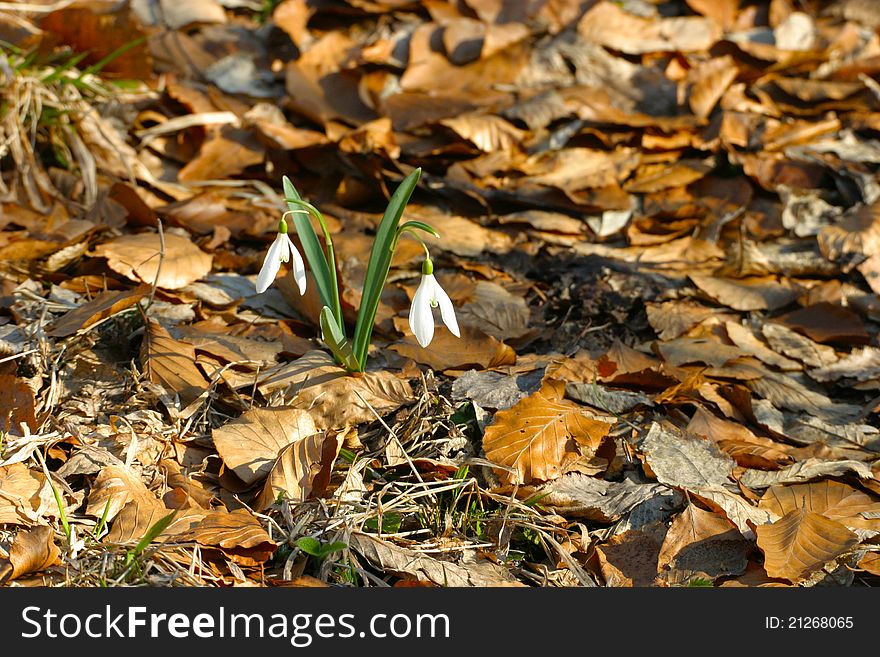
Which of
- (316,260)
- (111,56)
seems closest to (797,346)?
(316,260)

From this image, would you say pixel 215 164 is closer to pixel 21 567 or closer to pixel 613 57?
pixel 613 57

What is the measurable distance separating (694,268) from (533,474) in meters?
1.27

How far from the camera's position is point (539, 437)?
2.04m

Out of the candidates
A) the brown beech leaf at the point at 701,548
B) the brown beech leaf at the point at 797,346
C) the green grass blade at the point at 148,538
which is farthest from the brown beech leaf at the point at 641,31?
the green grass blade at the point at 148,538

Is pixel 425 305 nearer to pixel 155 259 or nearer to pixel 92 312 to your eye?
pixel 92 312

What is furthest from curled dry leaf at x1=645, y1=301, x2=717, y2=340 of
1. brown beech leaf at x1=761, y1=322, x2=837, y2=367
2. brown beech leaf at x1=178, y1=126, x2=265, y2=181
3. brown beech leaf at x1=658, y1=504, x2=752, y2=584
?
brown beech leaf at x1=178, y1=126, x2=265, y2=181

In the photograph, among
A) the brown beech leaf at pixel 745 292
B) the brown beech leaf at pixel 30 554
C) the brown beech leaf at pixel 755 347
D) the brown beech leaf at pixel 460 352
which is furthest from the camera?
the brown beech leaf at pixel 745 292

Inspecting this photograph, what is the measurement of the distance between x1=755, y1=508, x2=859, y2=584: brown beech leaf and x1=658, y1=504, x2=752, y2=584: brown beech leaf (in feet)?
0.20

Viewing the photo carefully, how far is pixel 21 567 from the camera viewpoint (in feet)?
5.28

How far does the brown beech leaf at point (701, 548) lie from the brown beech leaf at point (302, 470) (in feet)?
2.29

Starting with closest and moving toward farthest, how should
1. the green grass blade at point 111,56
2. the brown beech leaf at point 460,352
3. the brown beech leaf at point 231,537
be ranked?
the brown beech leaf at point 231,537 < the brown beech leaf at point 460,352 < the green grass blade at point 111,56

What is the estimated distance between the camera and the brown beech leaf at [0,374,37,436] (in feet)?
6.47

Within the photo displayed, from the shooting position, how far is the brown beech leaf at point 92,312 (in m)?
2.16

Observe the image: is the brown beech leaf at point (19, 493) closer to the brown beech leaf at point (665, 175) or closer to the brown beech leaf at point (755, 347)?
the brown beech leaf at point (755, 347)
